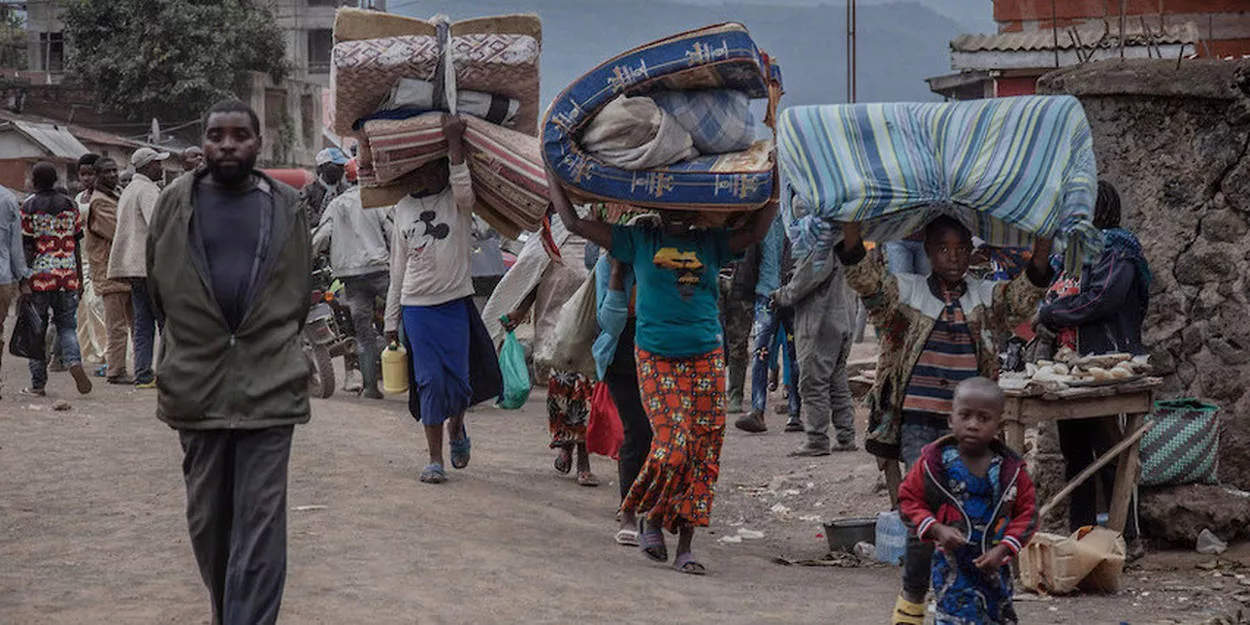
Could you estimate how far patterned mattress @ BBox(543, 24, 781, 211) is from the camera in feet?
23.8

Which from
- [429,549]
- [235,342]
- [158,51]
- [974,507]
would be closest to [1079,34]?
[429,549]

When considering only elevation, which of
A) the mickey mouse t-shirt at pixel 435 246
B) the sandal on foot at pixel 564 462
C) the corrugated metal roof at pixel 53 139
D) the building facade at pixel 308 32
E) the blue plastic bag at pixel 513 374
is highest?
the building facade at pixel 308 32

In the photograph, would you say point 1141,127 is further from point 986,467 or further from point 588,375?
point 986,467

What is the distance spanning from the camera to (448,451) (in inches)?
443

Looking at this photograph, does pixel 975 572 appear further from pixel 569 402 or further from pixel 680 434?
pixel 569 402

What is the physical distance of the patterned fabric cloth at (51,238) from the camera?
13.5 metres

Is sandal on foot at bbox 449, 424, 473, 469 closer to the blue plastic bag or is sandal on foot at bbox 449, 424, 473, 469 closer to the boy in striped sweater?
the blue plastic bag

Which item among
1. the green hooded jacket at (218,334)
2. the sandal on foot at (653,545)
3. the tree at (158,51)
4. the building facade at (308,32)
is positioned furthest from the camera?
the building facade at (308,32)

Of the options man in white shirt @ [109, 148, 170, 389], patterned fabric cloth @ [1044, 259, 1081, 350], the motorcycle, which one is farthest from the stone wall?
man in white shirt @ [109, 148, 170, 389]

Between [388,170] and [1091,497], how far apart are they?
3862 mm

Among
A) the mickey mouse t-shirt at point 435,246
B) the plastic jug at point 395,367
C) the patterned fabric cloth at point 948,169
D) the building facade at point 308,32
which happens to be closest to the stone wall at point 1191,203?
the patterned fabric cloth at point 948,169

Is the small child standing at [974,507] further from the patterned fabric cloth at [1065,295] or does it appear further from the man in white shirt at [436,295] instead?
Result: the man in white shirt at [436,295]

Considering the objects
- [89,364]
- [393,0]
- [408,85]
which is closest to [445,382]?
[408,85]

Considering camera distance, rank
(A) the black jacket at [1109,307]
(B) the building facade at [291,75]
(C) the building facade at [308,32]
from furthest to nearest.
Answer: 1. (C) the building facade at [308,32]
2. (B) the building facade at [291,75]
3. (A) the black jacket at [1109,307]
